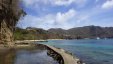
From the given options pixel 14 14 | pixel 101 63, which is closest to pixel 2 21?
pixel 14 14

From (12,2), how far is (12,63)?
34595mm

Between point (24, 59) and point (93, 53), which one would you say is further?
point (93, 53)

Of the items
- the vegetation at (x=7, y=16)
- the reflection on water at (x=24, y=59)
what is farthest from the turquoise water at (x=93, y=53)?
the vegetation at (x=7, y=16)

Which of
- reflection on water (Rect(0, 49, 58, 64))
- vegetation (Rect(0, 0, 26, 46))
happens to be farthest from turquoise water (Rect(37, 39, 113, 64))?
vegetation (Rect(0, 0, 26, 46))

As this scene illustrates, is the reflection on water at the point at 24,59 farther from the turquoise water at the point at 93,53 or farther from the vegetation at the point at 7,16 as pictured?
the vegetation at the point at 7,16

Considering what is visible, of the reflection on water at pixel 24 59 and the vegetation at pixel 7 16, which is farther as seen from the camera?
the vegetation at pixel 7 16

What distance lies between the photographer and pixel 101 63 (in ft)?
111

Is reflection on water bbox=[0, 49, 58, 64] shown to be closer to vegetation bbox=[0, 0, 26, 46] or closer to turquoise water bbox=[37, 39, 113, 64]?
turquoise water bbox=[37, 39, 113, 64]

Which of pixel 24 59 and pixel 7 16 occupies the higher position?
pixel 7 16

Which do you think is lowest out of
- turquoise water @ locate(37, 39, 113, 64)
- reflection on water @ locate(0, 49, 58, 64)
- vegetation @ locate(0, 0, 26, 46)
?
turquoise water @ locate(37, 39, 113, 64)

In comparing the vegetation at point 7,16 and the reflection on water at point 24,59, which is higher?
the vegetation at point 7,16

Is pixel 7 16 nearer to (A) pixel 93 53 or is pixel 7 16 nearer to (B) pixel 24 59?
(A) pixel 93 53

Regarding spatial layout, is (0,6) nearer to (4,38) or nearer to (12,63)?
(4,38)

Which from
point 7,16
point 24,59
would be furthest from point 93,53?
point 24,59
